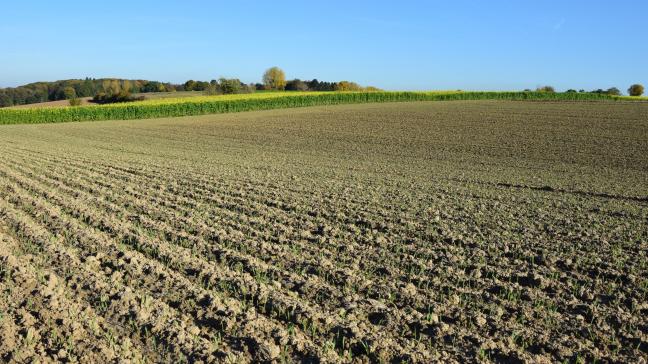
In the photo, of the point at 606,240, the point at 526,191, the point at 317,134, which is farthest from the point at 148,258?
the point at 317,134

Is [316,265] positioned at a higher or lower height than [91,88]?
lower

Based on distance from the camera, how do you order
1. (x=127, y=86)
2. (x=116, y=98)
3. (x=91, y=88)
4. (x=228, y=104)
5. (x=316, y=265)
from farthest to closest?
(x=91, y=88) < (x=127, y=86) < (x=116, y=98) < (x=228, y=104) < (x=316, y=265)

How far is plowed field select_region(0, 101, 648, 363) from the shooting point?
5355 mm

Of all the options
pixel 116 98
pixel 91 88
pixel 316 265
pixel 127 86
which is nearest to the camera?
pixel 316 265

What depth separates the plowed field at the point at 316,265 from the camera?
5355mm

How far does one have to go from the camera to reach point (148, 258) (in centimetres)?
789

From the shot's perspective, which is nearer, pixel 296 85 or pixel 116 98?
pixel 116 98

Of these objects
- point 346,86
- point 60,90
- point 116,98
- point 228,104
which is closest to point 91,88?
point 60,90

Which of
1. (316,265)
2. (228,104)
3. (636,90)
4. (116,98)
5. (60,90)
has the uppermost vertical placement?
(60,90)

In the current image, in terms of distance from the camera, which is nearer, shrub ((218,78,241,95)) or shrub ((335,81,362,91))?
shrub ((218,78,241,95))

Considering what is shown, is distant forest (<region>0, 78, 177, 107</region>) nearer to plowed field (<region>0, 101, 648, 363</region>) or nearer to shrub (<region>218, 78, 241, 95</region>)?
shrub (<region>218, 78, 241, 95</region>)

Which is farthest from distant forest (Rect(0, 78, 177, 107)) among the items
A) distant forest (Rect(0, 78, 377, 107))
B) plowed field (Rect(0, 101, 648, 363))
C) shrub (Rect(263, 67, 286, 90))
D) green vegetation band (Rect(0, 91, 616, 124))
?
plowed field (Rect(0, 101, 648, 363))

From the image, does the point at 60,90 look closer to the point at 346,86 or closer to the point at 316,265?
the point at 346,86

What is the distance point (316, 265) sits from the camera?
762 cm
